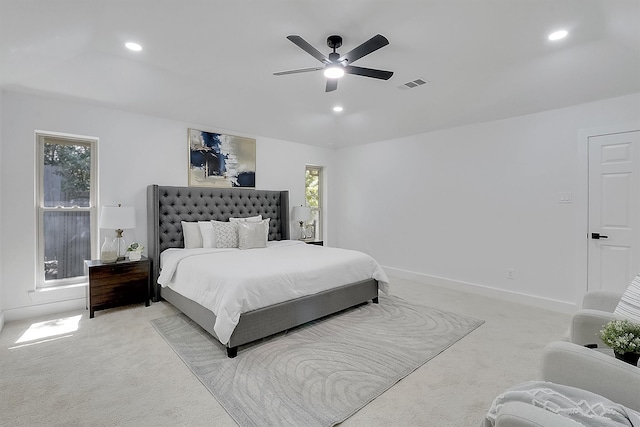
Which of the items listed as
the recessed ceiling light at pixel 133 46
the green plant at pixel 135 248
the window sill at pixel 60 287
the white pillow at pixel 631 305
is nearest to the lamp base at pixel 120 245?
the green plant at pixel 135 248

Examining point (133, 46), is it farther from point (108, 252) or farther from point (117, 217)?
point (108, 252)

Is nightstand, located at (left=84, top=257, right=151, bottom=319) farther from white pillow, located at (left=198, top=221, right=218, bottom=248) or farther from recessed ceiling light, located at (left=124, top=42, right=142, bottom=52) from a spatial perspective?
recessed ceiling light, located at (left=124, top=42, right=142, bottom=52)

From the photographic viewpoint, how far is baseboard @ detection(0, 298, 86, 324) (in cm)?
329

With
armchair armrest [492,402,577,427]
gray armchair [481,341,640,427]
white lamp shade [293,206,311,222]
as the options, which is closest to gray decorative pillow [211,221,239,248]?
white lamp shade [293,206,311,222]

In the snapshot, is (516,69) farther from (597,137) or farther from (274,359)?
(274,359)

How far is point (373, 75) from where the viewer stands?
105 inches

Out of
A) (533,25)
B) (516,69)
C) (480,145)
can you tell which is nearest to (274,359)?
(533,25)

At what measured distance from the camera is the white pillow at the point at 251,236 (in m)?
4.28

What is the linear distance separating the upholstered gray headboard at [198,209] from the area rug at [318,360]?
1198 millimetres

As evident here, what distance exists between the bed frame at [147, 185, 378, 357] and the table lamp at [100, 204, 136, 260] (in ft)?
1.03

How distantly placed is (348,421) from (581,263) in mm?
3529

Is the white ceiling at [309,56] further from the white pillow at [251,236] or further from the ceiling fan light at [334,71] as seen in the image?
the white pillow at [251,236]

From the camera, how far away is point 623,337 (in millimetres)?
1295

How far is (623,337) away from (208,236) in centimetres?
414
